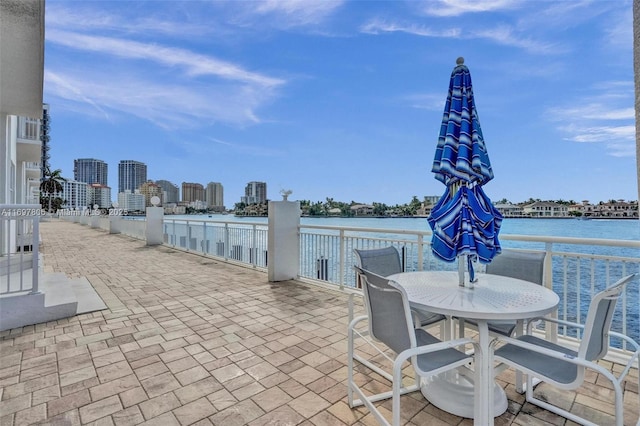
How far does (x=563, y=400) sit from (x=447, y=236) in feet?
4.52

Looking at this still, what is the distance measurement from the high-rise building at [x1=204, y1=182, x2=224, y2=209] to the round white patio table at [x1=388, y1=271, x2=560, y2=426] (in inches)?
1137

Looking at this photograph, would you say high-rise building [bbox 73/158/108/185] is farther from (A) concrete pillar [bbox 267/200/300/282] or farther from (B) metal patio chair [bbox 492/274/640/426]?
(B) metal patio chair [bbox 492/274/640/426]

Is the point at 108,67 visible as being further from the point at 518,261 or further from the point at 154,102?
the point at 518,261

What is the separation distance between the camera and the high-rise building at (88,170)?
72.0m

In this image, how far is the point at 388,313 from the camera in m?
1.70

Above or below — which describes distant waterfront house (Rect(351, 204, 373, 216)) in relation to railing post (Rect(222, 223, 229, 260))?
above

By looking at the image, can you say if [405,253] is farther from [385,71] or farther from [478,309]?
[385,71]

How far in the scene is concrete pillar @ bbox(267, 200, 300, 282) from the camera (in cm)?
535

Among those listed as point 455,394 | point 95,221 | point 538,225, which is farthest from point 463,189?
point 95,221

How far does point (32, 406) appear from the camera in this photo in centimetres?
196

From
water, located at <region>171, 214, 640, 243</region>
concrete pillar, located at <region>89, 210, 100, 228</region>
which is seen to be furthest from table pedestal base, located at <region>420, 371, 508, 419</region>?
concrete pillar, located at <region>89, 210, 100, 228</region>

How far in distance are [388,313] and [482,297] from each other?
697 millimetres

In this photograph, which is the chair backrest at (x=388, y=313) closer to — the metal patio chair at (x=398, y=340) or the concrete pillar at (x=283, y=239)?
the metal patio chair at (x=398, y=340)

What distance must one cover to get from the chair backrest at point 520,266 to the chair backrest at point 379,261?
2.76ft
